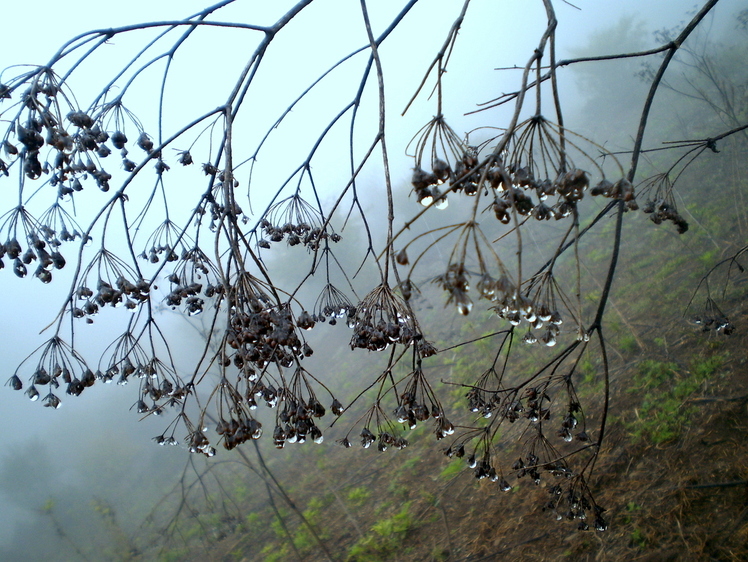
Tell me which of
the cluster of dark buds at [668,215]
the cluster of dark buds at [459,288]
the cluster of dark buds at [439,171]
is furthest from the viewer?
the cluster of dark buds at [668,215]

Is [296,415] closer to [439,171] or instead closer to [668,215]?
[439,171]

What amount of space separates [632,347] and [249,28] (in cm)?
630

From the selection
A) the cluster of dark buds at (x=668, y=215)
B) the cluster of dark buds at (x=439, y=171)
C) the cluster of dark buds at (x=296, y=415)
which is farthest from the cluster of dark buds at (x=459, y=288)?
the cluster of dark buds at (x=668, y=215)

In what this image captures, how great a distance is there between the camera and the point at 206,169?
1.76 m

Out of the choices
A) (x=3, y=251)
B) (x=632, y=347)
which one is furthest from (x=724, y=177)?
(x=3, y=251)

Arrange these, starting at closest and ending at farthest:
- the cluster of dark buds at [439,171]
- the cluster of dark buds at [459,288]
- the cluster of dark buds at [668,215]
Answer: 1. the cluster of dark buds at [459,288]
2. the cluster of dark buds at [439,171]
3. the cluster of dark buds at [668,215]

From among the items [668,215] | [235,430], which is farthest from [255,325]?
[668,215]

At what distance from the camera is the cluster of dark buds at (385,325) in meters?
1.14

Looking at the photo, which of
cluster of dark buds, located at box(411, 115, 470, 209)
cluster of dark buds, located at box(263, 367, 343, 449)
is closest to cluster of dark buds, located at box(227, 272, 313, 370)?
cluster of dark buds, located at box(263, 367, 343, 449)

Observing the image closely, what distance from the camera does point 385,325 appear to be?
3.86ft

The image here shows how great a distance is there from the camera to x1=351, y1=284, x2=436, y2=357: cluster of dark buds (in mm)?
1144

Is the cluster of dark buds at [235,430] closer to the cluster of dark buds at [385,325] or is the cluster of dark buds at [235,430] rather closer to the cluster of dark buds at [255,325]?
the cluster of dark buds at [255,325]

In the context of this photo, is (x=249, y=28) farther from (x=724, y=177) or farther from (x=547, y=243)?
(x=547, y=243)

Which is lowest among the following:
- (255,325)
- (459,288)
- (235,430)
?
(459,288)
